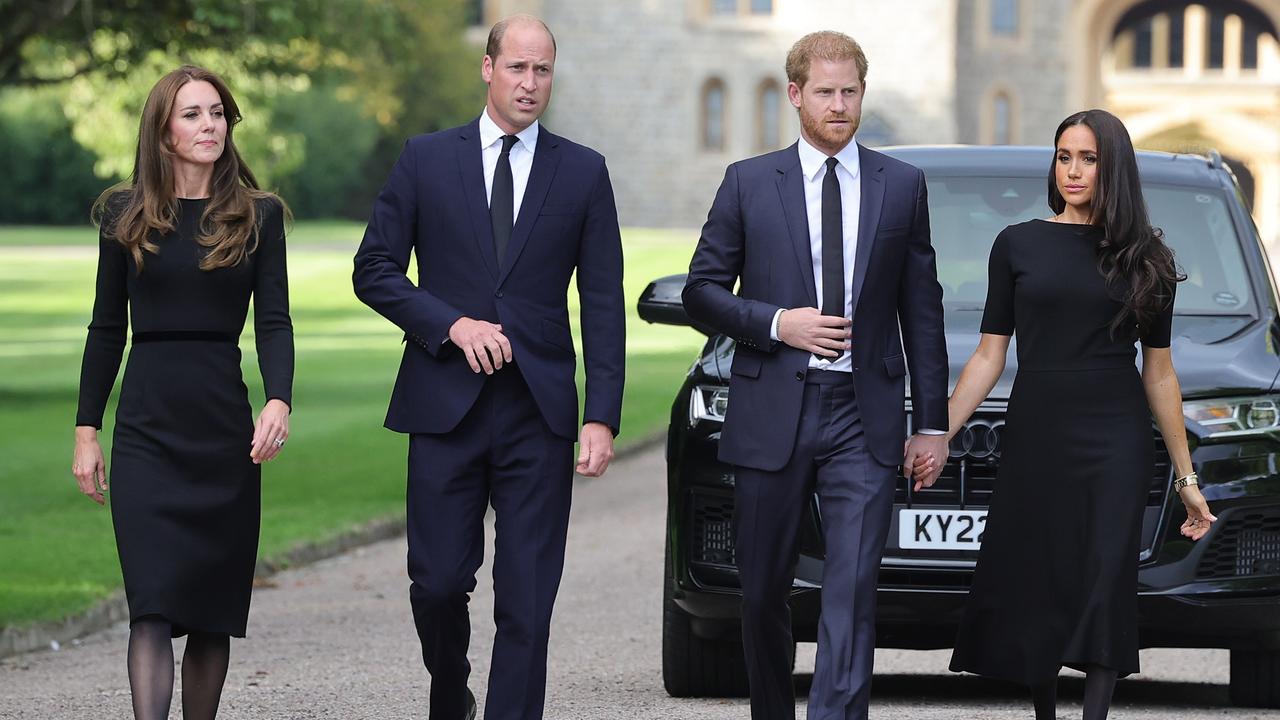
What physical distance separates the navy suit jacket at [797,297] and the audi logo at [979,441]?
81 centimetres

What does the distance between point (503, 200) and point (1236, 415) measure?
7.97 feet

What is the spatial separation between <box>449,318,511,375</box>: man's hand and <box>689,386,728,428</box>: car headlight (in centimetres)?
134

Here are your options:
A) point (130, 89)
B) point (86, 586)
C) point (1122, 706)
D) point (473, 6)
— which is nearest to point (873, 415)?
point (1122, 706)

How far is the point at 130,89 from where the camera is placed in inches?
1017

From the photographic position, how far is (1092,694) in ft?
18.5

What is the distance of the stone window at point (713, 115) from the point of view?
68312 mm

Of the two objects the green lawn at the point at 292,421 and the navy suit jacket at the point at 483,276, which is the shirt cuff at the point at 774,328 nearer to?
the navy suit jacket at the point at 483,276

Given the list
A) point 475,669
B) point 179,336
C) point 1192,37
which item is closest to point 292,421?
point 475,669

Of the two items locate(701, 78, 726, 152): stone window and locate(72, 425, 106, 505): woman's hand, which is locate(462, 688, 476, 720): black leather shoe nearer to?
locate(72, 425, 106, 505): woman's hand

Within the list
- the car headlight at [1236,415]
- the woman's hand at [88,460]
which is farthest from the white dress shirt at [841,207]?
the woman's hand at [88,460]

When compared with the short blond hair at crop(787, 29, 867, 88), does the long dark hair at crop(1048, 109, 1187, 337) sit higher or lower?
lower

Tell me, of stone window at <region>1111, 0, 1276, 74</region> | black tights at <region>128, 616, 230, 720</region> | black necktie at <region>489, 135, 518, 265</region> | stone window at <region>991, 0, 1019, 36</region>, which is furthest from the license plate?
stone window at <region>1111, 0, 1276, 74</region>

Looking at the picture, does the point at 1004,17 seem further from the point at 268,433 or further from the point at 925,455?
the point at 268,433

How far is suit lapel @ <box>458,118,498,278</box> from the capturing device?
18.5ft
